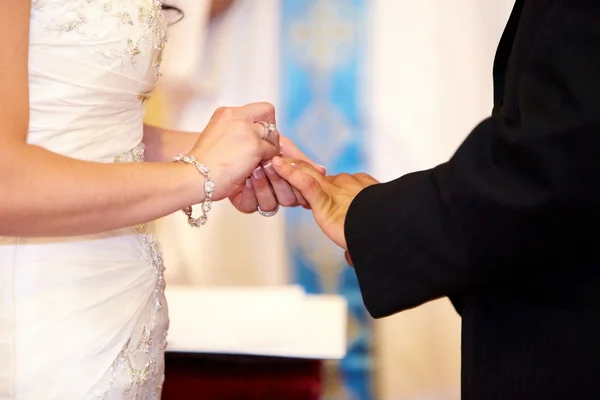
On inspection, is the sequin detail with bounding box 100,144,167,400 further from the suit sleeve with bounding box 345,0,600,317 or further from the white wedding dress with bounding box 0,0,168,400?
the suit sleeve with bounding box 345,0,600,317

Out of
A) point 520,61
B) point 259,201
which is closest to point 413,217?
point 520,61

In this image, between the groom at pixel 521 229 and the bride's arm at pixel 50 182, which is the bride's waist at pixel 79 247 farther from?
the groom at pixel 521 229

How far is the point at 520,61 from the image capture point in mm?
816

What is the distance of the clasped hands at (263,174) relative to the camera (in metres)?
1.00

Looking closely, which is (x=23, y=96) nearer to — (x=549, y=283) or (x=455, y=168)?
(x=455, y=168)

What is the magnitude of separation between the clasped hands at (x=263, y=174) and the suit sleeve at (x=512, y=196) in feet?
0.52

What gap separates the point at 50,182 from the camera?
2.75 feet

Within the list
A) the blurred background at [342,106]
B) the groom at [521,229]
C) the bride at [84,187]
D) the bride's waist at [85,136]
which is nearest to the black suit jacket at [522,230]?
the groom at [521,229]

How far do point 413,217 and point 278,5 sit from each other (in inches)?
63.5

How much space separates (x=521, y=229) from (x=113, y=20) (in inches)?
23.6

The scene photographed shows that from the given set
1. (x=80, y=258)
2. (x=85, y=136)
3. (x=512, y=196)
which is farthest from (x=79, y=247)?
(x=512, y=196)

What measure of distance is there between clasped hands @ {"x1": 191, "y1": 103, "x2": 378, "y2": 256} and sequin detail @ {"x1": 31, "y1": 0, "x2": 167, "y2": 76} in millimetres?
144

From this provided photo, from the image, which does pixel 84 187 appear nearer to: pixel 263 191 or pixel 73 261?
pixel 73 261

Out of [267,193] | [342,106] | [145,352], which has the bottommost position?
[145,352]
